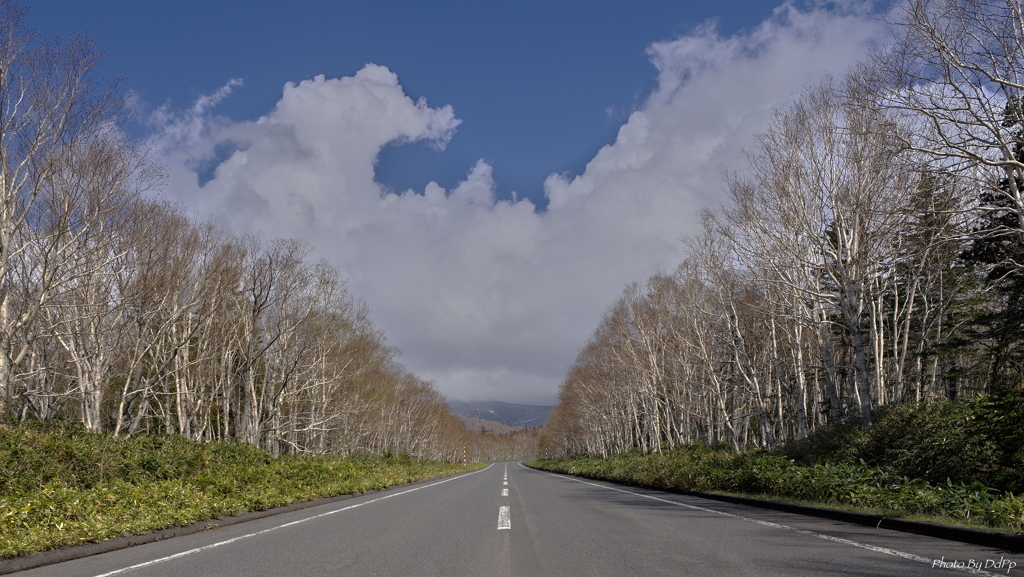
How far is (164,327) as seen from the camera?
766 inches

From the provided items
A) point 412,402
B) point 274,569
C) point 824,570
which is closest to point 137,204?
point 274,569

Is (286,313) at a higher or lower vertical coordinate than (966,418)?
higher

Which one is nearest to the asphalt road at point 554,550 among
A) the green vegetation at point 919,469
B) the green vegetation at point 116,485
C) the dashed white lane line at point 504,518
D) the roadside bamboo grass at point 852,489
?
the dashed white lane line at point 504,518

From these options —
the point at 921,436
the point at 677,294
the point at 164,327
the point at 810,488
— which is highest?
the point at 677,294

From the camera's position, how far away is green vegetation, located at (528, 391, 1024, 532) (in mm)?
8125

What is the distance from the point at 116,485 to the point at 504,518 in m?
6.94

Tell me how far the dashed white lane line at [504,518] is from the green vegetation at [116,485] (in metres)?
5.20

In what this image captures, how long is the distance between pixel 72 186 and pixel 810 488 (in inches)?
804

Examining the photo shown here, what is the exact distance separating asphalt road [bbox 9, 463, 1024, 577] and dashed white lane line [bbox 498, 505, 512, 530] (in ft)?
0.17

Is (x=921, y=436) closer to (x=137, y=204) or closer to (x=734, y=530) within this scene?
(x=734, y=530)

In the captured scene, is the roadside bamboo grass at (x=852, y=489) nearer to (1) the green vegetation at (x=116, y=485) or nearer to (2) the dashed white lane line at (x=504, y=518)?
(2) the dashed white lane line at (x=504, y=518)

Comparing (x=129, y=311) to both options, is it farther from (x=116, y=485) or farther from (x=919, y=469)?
(x=919, y=469)

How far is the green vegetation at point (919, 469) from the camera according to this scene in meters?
8.12

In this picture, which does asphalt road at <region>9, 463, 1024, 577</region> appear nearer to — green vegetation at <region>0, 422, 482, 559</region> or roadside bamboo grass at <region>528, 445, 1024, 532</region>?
green vegetation at <region>0, 422, 482, 559</region>
